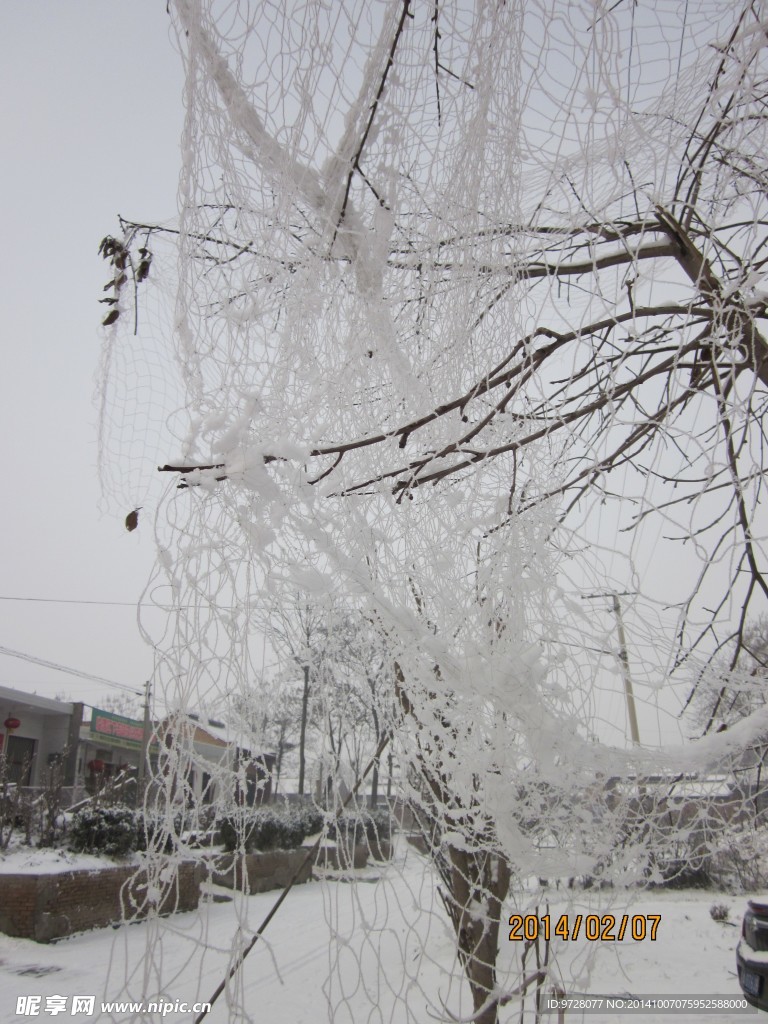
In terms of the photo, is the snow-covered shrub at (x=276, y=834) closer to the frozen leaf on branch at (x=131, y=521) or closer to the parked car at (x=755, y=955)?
the parked car at (x=755, y=955)

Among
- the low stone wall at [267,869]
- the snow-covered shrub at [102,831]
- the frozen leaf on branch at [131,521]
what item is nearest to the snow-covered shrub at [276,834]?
the low stone wall at [267,869]

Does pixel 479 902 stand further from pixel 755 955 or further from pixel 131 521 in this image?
pixel 755 955

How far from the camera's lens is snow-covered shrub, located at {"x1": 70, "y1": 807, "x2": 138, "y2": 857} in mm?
8734

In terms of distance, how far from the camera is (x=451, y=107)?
4.69ft

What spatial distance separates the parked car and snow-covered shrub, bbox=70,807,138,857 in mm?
7123

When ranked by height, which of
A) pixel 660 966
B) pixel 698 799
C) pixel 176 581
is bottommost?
pixel 660 966

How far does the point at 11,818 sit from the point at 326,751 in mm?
9026

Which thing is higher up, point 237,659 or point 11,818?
point 237,659

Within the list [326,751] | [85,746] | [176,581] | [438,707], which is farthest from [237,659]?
[85,746]

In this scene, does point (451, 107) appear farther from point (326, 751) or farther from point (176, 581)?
point (326, 751)

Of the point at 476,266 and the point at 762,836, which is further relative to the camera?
the point at 762,836

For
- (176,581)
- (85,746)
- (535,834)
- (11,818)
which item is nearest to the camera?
(176,581)

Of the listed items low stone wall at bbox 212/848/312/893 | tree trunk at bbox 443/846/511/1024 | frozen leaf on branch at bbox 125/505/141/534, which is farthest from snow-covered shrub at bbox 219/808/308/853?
frozen leaf on branch at bbox 125/505/141/534

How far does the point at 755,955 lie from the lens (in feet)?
14.9
